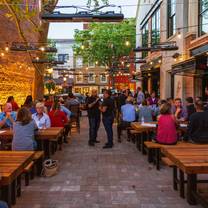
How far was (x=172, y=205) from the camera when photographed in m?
5.83

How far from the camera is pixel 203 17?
15578 mm

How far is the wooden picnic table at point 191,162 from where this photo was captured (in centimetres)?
493

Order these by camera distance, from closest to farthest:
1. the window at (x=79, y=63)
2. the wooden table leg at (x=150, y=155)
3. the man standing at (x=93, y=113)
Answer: the wooden table leg at (x=150, y=155) < the man standing at (x=93, y=113) < the window at (x=79, y=63)

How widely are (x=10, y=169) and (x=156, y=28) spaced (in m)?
21.7

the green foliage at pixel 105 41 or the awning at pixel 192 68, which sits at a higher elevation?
the green foliage at pixel 105 41

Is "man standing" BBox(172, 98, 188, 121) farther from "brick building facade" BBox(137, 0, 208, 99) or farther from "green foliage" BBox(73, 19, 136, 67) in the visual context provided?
"green foliage" BBox(73, 19, 136, 67)

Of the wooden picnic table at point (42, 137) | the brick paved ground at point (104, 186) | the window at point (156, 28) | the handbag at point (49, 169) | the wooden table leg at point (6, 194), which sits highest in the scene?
the window at point (156, 28)

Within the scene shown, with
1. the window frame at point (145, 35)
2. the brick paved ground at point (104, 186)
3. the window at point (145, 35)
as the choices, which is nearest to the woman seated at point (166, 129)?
the brick paved ground at point (104, 186)

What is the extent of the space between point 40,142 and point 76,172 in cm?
115

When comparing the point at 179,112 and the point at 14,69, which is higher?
the point at 14,69

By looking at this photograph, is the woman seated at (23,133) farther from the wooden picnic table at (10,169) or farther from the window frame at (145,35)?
the window frame at (145,35)

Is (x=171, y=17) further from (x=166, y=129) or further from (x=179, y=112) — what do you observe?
(x=166, y=129)

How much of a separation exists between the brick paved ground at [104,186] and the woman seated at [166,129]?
69 cm

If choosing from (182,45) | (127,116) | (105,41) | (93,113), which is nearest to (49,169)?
(93,113)
